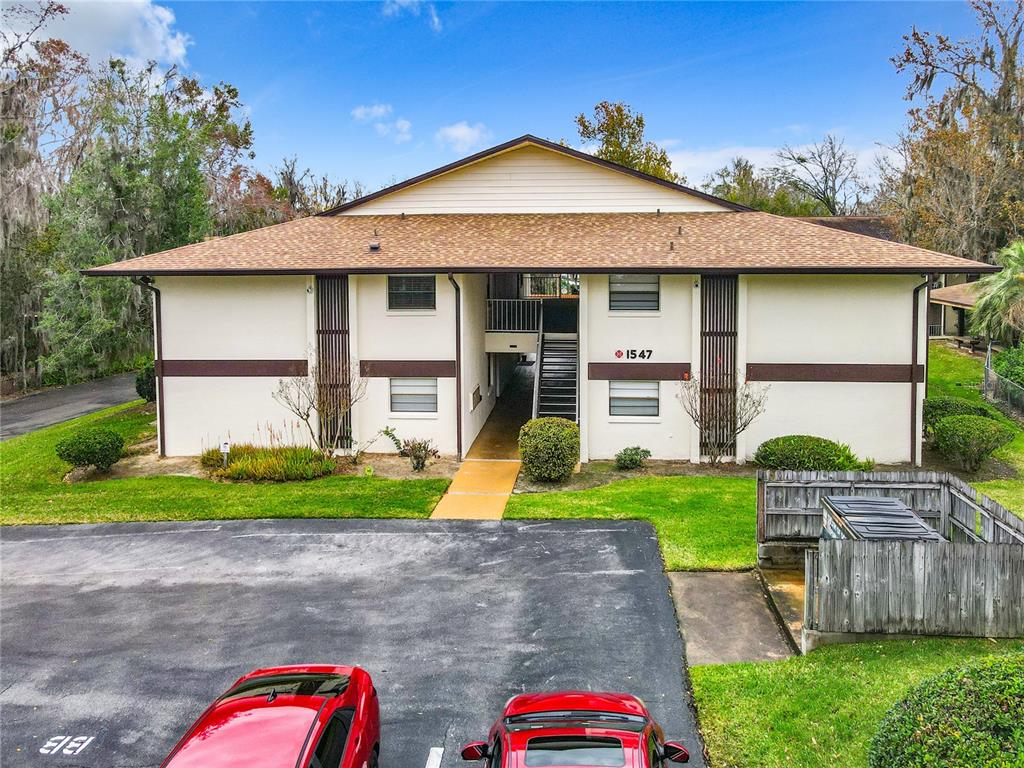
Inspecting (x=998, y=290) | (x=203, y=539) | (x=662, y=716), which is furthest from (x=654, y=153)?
(x=662, y=716)

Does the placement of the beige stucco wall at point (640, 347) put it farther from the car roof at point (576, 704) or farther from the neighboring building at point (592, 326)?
the car roof at point (576, 704)

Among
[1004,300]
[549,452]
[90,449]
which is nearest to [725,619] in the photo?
[549,452]

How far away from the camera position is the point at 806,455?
1805 cm

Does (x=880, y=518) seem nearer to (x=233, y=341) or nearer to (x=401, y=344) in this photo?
(x=401, y=344)

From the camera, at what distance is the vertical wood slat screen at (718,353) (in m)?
20.6

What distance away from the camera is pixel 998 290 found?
28.2 m

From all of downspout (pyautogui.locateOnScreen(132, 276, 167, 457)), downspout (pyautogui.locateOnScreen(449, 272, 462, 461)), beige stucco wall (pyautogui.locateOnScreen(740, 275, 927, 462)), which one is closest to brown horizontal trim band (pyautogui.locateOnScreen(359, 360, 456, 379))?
downspout (pyautogui.locateOnScreen(449, 272, 462, 461))

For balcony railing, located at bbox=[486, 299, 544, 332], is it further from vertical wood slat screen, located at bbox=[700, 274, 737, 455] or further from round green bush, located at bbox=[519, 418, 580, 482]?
round green bush, located at bbox=[519, 418, 580, 482]

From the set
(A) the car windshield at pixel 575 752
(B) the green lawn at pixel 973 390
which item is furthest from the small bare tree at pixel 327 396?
(A) the car windshield at pixel 575 752

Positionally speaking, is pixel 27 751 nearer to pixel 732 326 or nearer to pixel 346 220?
pixel 732 326

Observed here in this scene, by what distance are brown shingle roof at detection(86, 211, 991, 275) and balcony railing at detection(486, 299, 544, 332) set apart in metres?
2.54

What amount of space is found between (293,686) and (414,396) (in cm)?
1416

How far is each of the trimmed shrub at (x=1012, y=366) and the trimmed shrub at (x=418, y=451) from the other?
18.2m

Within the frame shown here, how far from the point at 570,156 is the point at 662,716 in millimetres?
18483
